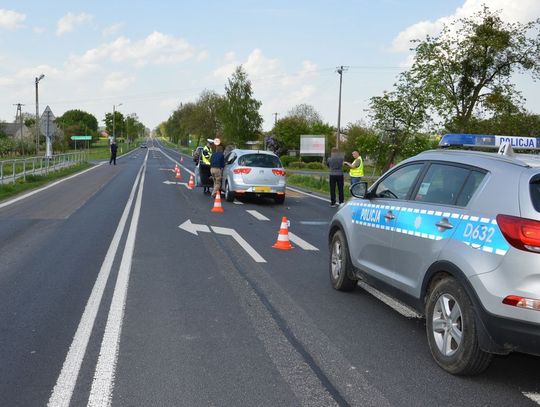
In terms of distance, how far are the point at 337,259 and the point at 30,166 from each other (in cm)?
2330

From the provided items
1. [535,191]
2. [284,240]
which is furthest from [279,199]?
[535,191]

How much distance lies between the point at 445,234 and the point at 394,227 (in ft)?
Result: 2.91

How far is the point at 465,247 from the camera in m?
4.13

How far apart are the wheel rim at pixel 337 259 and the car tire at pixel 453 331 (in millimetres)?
2134

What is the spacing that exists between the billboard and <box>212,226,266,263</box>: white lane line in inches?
2252

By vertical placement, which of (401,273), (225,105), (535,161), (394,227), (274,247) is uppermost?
(225,105)

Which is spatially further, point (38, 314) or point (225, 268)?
point (225, 268)

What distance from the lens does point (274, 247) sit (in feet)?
32.1

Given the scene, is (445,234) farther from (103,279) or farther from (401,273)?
(103,279)

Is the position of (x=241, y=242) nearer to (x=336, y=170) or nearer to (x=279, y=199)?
(x=279, y=199)

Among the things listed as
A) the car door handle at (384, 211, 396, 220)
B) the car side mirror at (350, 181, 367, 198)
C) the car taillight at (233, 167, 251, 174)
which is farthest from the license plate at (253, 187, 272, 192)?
the car door handle at (384, 211, 396, 220)

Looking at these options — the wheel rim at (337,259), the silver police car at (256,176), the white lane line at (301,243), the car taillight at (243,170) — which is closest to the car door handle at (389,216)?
the wheel rim at (337,259)

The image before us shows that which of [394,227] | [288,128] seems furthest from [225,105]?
[394,227]

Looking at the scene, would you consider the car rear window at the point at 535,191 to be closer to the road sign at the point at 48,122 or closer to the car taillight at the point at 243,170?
the car taillight at the point at 243,170
